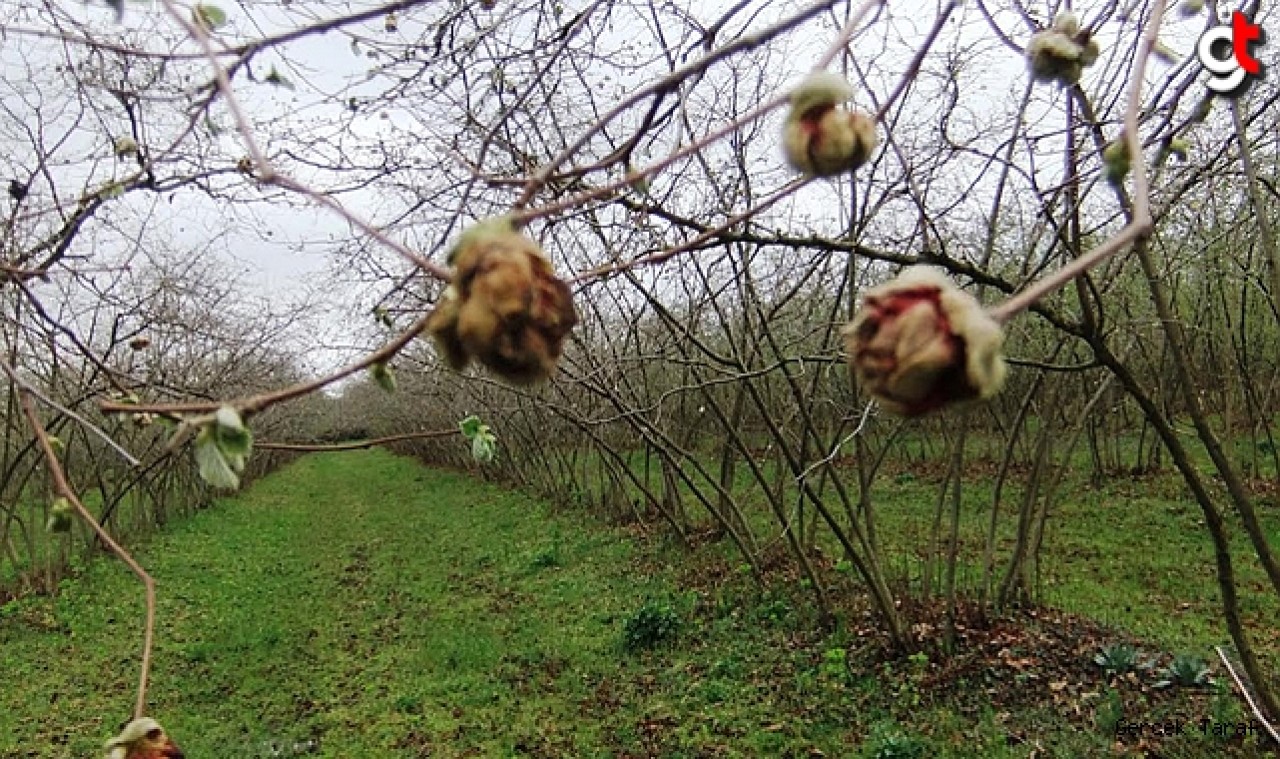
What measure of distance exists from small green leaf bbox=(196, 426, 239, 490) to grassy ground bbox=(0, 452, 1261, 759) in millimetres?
3918

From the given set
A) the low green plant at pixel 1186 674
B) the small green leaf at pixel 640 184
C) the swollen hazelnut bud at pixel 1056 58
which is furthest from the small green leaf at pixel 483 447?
the low green plant at pixel 1186 674

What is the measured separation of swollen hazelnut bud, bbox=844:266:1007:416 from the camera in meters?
0.44

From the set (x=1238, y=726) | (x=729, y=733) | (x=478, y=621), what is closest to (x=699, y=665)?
(x=729, y=733)

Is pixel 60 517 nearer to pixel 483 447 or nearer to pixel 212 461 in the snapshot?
pixel 212 461

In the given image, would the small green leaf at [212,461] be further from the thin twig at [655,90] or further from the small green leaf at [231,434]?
the thin twig at [655,90]

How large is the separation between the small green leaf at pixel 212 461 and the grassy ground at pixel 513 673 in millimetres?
3918

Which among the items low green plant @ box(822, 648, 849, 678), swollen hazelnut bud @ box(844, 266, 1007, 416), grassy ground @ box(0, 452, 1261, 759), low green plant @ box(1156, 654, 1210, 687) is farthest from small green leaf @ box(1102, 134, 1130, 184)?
low green plant @ box(822, 648, 849, 678)

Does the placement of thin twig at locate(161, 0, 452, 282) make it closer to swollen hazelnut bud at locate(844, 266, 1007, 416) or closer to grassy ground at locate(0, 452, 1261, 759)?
swollen hazelnut bud at locate(844, 266, 1007, 416)

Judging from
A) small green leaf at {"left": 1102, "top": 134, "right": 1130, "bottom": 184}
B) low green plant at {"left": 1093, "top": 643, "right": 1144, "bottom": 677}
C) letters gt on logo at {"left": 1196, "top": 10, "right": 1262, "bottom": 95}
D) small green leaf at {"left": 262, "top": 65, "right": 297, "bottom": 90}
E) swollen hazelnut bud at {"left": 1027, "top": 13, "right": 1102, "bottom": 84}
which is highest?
small green leaf at {"left": 262, "top": 65, "right": 297, "bottom": 90}

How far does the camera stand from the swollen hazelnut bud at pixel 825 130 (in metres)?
0.60

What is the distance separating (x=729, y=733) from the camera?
468 centimetres

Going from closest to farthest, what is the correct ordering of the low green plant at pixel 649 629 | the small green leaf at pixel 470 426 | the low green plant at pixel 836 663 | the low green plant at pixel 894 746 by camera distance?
the small green leaf at pixel 470 426
the low green plant at pixel 894 746
the low green plant at pixel 836 663
the low green plant at pixel 649 629

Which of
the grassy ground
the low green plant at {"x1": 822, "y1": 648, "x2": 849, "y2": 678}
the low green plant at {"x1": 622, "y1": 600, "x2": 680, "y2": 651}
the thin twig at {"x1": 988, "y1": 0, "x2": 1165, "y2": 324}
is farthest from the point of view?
the low green plant at {"x1": 622, "y1": 600, "x2": 680, "y2": 651}

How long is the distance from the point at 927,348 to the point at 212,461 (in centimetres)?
51
